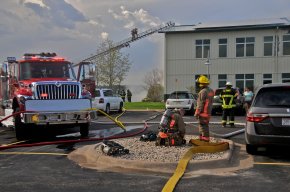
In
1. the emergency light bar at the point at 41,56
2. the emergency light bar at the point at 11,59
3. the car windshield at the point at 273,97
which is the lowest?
the car windshield at the point at 273,97

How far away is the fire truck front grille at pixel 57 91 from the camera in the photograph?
41.3 feet

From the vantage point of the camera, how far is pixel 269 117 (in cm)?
865

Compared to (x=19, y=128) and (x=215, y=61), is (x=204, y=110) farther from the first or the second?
(x=215, y=61)

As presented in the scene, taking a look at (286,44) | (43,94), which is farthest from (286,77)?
(43,94)

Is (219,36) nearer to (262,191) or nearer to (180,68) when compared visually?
(180,68)

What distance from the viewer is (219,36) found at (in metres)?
39.7

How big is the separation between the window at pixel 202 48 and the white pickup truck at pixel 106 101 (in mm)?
15456

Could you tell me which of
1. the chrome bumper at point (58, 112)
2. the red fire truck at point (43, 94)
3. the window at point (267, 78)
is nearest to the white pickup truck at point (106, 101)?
the red fire truck at point (43, 94)

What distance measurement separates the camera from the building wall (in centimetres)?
3869

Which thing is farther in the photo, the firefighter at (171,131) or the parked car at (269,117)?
the firefighter at (171,131)

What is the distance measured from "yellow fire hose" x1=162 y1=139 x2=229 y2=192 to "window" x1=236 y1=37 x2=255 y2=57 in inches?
1218

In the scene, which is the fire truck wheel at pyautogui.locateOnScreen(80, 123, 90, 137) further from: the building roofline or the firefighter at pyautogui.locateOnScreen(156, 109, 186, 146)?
the building roofline

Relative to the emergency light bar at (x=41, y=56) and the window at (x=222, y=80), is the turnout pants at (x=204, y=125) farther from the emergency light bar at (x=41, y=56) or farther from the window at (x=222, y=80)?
the window at (x=222, y=80)

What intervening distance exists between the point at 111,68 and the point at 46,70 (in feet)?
114
